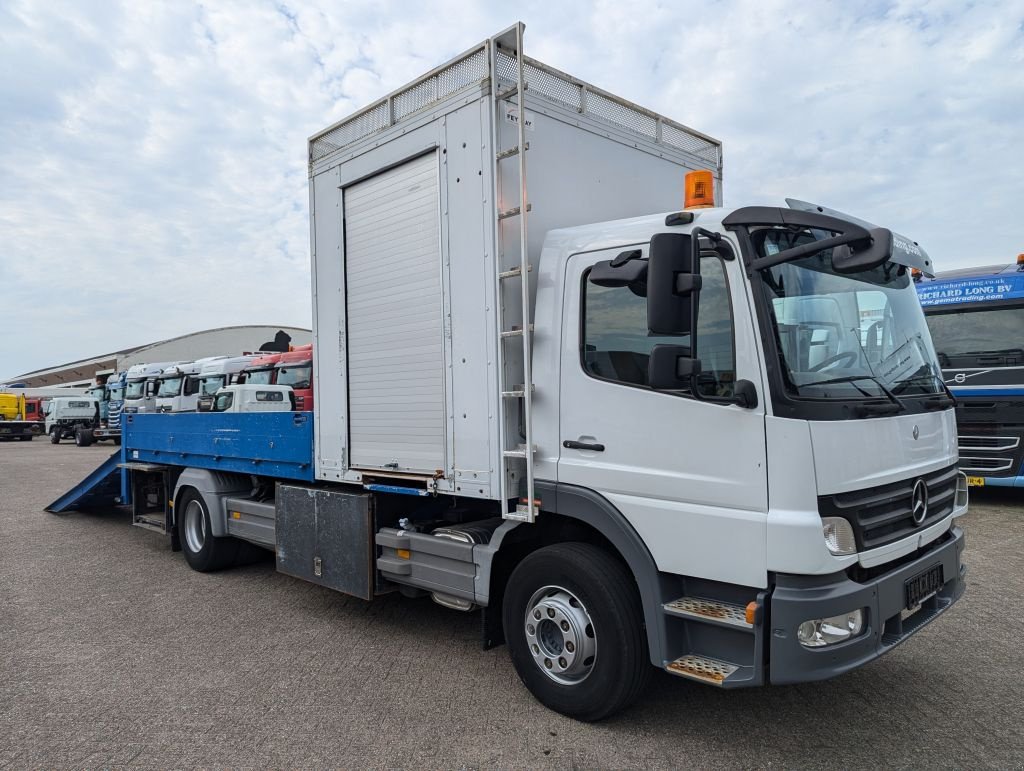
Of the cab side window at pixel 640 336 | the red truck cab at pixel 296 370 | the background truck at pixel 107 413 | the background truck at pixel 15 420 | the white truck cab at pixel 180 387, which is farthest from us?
the background truck at pixel 15 420

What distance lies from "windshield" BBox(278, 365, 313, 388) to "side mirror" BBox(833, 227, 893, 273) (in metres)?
13.9

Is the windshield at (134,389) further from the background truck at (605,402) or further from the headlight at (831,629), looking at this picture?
the headlight at (831,629)

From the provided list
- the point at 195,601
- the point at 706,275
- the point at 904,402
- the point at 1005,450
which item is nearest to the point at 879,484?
the point at 904,402

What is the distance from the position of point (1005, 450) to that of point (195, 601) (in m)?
9.55

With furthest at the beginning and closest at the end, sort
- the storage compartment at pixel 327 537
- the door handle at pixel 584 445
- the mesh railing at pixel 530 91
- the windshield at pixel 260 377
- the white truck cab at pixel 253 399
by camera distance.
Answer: the windshield at pixel 260 377 → the white truck cab at pixel 253 399 → the storage compartment at pixel 327 537 → the mesh railing at pixel 530 91 → the door handle at pixel 584 445

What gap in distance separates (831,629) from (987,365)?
7.86 metres

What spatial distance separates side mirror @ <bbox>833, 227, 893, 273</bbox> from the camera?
2.87 metres

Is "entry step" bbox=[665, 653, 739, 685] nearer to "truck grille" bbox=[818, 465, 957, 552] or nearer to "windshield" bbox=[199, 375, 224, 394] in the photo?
"truck grille" bbox=[818, 465, 957, 552]

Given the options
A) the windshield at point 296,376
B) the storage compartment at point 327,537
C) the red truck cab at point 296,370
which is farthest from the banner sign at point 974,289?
the windshield at point 296,376

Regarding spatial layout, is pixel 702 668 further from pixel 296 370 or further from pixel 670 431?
pixel 296 370

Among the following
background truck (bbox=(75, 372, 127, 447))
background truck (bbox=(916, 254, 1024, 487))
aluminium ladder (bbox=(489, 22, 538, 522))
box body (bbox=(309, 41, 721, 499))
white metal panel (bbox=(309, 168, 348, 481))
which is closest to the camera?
aluminium ladder (bbox=(489, 22, 538, 522))

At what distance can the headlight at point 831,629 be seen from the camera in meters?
2.95

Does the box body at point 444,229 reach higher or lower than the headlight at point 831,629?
higher

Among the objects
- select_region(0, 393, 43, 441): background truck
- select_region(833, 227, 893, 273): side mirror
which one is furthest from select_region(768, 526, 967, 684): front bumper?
select_region(0, 393, 43, 441): background truck
